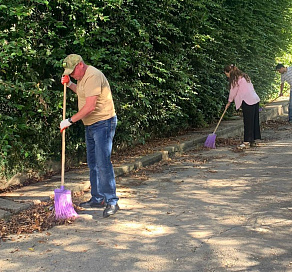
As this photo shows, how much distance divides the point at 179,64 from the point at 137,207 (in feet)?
15.4

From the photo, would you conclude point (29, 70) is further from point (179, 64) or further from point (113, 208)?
point (179, 64)

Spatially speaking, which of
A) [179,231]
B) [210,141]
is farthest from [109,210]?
[210,141]

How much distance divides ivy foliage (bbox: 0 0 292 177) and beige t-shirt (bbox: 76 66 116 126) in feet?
3.34

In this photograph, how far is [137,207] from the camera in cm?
Answer: 608

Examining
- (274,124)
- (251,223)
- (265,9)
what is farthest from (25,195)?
(265,9)

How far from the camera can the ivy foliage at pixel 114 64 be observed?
256 inches

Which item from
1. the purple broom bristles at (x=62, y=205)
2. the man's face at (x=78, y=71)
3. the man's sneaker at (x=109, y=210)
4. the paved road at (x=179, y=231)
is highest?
the man's face at (x=78, y=71)

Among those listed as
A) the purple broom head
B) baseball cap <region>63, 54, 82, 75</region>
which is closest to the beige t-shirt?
baseball cap <region>63, 54, 82, 75</region>

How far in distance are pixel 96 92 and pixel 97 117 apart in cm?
34

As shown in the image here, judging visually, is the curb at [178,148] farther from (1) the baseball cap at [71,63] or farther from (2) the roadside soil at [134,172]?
(1) the baseball cap at [71,63]

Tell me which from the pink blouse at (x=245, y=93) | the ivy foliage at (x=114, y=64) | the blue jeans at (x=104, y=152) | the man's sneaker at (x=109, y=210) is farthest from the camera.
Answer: the pink blouse at (x=245, y=93)

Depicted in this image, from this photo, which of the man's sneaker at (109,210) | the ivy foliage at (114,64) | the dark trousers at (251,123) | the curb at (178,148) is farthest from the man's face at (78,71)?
the dark trousers at (251,123)

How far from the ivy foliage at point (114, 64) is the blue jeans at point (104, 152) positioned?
1031 millimetres

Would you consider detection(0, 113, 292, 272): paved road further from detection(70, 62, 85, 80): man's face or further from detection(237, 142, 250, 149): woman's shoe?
detection(237, 142, 250, 149): woman's shoe
